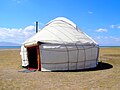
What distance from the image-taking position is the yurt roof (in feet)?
46.3

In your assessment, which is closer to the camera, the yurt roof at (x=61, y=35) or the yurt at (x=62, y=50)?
the yurt at (x=62, y=50)

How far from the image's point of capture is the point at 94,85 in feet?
30.9

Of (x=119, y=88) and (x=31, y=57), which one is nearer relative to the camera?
(x=119, y=88)

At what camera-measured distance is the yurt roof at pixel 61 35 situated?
46.3 ft

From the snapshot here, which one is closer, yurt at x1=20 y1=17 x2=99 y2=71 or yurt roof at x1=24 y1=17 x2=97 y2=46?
yurt at x1=20 y1=17 x2=99 y2=71

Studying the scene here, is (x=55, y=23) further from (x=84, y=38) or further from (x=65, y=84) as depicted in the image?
(x=65, y=84)

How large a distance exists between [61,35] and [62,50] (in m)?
1.42

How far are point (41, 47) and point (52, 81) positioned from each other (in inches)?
147

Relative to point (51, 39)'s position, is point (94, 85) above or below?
below

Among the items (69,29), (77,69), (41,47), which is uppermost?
(69,29)

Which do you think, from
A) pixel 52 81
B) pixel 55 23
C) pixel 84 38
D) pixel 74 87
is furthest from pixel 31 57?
pixel 74 87

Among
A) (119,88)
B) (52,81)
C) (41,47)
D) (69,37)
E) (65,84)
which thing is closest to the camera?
(119,88)

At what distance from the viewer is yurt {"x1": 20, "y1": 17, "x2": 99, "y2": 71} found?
13.8 metres

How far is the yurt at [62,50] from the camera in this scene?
1375 centimetres
